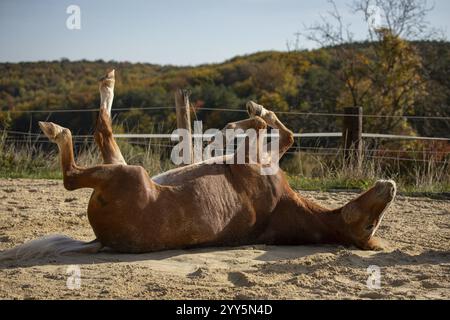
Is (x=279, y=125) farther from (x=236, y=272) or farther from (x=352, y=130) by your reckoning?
(x=352, y=130)

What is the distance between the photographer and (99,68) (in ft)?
144

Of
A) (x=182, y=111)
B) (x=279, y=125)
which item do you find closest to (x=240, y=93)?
(x=182, y=111)

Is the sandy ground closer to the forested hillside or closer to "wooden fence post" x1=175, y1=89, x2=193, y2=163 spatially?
"wooden fence post" x1=175, y1=89, x2=193, y2=163

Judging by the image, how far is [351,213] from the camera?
4.93 metres

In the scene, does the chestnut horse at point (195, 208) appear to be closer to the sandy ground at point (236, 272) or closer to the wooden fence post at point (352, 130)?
the sandy ground at point (236, 272)

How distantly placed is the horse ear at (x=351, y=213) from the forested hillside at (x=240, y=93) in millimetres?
7105

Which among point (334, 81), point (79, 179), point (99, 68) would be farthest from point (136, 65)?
point (79, 179)

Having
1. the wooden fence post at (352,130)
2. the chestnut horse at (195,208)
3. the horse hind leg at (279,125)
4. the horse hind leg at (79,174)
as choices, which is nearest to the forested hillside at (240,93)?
the wooden fence post at (352,130)

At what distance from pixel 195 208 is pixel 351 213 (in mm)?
1288

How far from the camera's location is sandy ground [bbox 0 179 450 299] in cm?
367

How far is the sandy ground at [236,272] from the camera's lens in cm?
367

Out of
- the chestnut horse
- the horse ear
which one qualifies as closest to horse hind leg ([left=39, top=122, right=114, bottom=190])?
the chestnut horse

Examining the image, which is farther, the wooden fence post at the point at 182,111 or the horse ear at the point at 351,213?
the wooden fence post at the point at 182,111

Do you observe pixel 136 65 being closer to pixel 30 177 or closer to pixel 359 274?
pixel 30 177
